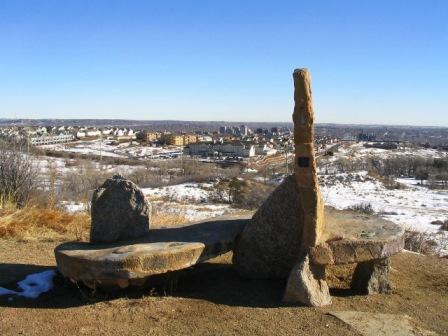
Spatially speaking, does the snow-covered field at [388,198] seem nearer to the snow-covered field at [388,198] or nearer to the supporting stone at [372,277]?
the snow-covered field at [388,198]

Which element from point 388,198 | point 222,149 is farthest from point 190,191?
point 222,149

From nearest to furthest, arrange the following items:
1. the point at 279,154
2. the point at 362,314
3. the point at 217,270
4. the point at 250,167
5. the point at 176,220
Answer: the point at 362,314, the point at 217,270, the point at 176,220, the point at 250,167, the point at 279,154

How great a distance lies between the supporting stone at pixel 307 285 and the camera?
5152 millimetres

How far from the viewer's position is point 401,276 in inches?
260

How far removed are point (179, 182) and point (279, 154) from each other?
35.1 meters

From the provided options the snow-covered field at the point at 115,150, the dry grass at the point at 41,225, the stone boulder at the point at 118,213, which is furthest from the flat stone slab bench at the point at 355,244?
the snow-covered field at the point at 115,150

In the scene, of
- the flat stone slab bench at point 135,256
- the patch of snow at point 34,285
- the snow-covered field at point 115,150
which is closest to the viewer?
the flat stone slab bench at point 135,256

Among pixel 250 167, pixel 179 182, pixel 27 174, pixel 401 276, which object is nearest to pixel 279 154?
pixel 250 167

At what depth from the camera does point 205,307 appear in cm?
506

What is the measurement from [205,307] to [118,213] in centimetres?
156

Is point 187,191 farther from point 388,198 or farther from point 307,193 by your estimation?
point 307,193

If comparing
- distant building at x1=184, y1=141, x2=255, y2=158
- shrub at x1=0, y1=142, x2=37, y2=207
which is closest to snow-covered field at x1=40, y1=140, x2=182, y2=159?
distant building at x1=184, y1=141, x2=255, y2=158

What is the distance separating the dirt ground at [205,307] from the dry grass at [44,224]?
73.4 inches

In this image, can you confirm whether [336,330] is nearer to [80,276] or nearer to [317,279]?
[317,279]
